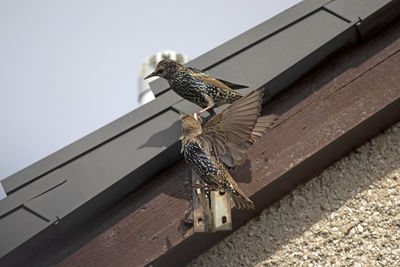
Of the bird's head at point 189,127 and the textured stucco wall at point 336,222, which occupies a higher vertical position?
the bird's head at point 189,127

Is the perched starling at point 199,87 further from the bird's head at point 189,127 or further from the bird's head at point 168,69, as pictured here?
the bird's head at point 189,127

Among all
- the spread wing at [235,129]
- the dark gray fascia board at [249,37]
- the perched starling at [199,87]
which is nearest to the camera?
the spread wing at [235,129]

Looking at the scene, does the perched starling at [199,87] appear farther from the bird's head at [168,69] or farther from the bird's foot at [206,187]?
the bird's foot at [206,187]

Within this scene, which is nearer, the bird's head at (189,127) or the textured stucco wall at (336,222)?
the bird's head at (189,127)

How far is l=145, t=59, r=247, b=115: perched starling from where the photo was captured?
1811 mm

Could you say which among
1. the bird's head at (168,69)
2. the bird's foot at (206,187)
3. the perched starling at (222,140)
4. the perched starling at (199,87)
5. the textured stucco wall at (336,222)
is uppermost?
the bird's head at (168,69)

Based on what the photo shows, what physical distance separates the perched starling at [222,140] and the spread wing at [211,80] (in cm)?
16

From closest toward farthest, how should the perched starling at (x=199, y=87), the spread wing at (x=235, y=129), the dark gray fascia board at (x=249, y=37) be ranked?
1. the spread wing at (x=235, y=129)
2. the perched starling at (x=199, y=87)
3. the dark gray fascia board at (x=249, y=37)

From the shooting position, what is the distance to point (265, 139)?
1969mm

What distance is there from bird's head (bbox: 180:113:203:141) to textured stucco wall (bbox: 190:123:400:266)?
523 mm

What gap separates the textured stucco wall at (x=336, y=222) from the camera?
1878 millimetres

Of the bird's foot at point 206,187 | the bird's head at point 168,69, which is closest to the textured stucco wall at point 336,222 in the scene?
the bird's foot at point 206,187

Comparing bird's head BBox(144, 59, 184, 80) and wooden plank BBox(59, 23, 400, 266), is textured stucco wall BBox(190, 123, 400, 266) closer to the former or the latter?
wooden plank BBox(59, 23, 400, 266)

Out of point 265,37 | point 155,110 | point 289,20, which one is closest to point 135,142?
point 155,110
